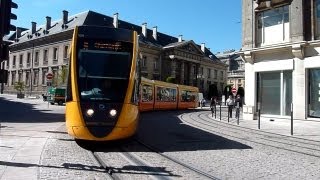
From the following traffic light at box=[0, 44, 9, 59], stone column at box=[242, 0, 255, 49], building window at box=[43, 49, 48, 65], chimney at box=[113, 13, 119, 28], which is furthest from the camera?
building window at box=[43, 49, 48, 65]

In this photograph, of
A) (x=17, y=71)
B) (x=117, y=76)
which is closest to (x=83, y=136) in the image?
(x=117, y=76)

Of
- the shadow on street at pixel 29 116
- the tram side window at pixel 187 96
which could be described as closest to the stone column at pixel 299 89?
the shadow on street at pixel 29 116

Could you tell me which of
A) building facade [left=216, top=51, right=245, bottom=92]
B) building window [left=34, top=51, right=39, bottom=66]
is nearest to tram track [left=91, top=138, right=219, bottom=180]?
building window [left=34, top=51, right=39, bottom=66]

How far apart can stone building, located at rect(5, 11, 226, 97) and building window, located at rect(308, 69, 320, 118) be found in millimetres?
49737

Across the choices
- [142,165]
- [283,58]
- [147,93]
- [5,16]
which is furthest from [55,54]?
[142,165]

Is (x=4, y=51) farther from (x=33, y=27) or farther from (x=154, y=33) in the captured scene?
(x=33, y=27)

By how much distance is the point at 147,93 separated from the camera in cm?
3173

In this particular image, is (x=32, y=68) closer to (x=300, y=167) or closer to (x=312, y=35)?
(x=312, y=35)

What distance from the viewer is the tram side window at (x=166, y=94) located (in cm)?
3491

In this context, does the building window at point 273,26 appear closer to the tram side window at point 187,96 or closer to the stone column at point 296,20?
the stone column at point 296,20

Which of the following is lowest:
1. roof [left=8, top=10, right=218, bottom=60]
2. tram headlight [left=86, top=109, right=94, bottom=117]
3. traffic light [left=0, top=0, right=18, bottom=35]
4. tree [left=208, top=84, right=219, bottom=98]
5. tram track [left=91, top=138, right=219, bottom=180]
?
tram track [left=91, top=138, right=219, bottom=180]

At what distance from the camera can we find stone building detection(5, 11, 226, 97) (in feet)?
237

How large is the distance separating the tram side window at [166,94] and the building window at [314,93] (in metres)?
14.5

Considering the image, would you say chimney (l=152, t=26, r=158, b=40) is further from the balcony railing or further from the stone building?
the balcony railing
